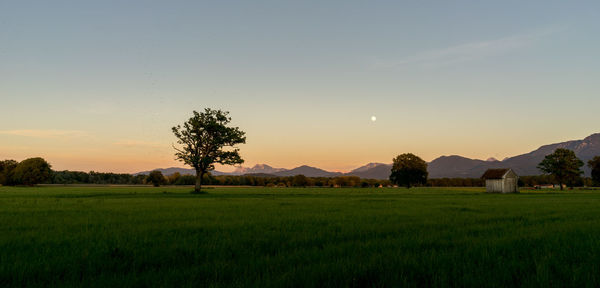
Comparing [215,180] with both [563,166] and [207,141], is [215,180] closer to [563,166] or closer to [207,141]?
[207,141]

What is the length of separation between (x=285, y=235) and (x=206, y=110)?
51794 mm

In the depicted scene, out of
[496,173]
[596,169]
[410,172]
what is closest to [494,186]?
[496,173]

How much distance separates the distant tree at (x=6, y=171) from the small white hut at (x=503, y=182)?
156 metres

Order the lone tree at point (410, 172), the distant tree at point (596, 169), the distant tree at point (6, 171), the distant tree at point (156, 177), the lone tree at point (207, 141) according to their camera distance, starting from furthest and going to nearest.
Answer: the distant tree at point (156, 177), the distant tree at point (6, 171), the lone tree at point (410, 172), the distant tree at point (596, 169), the lone tree at point (207, 141)

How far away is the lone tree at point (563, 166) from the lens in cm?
9494

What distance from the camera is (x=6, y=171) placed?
113625mm

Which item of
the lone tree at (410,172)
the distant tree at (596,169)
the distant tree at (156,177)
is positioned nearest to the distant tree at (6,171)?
the distant tree at (156,177)

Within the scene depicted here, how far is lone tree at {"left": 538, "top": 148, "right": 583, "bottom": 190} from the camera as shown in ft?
311

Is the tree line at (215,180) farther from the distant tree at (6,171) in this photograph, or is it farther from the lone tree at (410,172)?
the lone tree at (410,172)

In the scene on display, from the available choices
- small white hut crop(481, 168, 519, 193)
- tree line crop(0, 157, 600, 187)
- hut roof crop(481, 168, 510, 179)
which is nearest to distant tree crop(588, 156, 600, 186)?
tree line crop(0, 157, 600, 187)

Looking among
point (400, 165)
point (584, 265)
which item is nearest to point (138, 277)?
point (584, 265)

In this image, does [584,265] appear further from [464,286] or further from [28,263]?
[28,263]

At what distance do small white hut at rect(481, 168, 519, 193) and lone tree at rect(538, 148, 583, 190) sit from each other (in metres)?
27.4

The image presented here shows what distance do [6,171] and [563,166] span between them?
190142 mm
